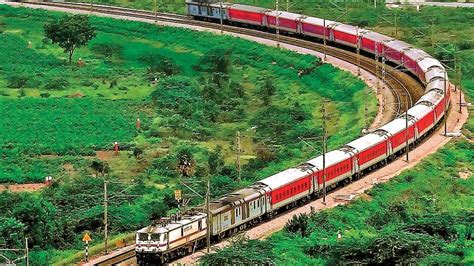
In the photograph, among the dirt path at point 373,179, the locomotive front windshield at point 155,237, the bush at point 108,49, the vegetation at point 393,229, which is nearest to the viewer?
the vegetation at point 393,229

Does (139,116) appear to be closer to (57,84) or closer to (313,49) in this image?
(57,84)

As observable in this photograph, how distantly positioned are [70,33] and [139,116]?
3055cm

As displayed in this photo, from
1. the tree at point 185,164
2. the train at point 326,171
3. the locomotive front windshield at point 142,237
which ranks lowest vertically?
the tree at point 185,164

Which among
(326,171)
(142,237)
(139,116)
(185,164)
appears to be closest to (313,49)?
(139,116)

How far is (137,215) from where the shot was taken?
259 feet

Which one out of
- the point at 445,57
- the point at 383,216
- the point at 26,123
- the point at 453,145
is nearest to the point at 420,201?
the point at 383,216

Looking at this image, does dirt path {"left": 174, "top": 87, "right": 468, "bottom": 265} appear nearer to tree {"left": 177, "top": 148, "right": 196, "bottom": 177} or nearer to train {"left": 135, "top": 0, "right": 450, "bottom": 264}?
train {"left": 135, "top": 0, "right": 450, "bottom": 264}

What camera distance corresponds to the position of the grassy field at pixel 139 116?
8119cm

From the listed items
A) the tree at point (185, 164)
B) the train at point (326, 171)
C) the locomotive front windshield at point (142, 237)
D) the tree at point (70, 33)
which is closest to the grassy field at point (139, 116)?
the tree at point (185, 164)

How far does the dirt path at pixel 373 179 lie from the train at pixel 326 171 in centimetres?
56

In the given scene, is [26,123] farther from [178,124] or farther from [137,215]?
[137,215]

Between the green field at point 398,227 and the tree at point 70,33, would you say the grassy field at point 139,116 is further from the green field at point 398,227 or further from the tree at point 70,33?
the green field at point 398,227

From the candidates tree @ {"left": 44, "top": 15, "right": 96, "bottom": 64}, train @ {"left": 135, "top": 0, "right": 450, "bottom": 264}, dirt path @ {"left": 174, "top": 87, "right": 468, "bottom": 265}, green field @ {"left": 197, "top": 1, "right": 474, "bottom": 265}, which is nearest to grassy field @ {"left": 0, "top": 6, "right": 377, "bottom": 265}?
tree @ {"left": 44, "top": 15, "right": 96, "bottom": 64}

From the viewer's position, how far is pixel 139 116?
4537 inches
